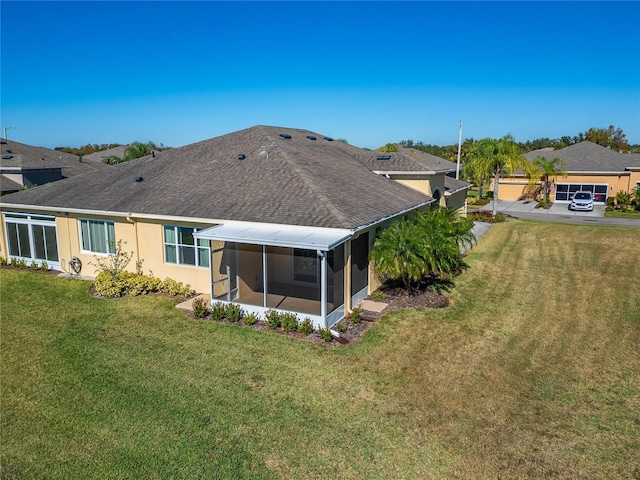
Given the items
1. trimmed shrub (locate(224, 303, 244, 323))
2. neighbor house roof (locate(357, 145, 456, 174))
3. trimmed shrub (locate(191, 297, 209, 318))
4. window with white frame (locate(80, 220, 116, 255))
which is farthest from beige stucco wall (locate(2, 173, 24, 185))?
trimmed shrub (locate(224, 303, 244, 323))

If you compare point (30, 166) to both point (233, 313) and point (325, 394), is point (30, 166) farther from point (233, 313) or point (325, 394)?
point (325, 394)

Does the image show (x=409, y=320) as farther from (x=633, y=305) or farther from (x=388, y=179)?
(x=388, y=179)

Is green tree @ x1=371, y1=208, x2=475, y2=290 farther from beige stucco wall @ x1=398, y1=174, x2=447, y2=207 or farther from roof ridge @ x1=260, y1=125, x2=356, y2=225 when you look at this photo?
beige stucco wall @ x1=398, y1=174, x2=447, y2=207

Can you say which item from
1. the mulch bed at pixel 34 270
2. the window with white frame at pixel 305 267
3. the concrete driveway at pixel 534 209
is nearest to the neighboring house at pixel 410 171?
the window with white frame at pixel 305 267

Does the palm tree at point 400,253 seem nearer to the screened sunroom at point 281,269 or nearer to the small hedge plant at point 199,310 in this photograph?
the screened sunroom at point 281,269

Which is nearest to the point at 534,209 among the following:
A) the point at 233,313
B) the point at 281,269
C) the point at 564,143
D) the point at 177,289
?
the point at 281,269

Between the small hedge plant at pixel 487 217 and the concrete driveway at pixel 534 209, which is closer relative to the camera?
the small hedge plant at pixel 487 217
